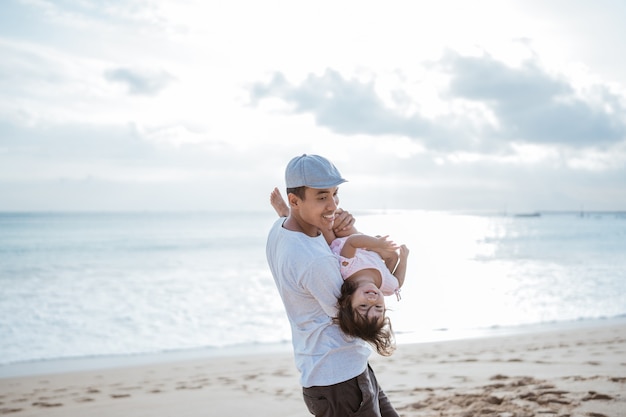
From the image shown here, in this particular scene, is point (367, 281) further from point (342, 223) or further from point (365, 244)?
point (342, 223)

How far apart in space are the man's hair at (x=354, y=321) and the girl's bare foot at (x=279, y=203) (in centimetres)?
84

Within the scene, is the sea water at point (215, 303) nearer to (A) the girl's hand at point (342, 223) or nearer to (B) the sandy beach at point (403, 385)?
(B) the sandy beach at point (403, 385)

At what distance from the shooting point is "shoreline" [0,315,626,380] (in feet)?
28.2

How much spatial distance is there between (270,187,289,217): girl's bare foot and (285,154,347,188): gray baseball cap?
681 mm

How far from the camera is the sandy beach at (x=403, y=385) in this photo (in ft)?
17.6

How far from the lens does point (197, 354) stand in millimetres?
9562

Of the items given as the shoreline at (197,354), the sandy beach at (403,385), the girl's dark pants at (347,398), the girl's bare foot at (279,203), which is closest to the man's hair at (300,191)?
the girl's bare foot at (279,203)

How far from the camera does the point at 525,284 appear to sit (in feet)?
60.6

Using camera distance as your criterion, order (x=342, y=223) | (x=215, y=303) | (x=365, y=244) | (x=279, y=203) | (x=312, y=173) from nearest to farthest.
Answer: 1. (x=312, y=173)
2. (x=365, y=244)
3. (x=342, y=223)
4. (x=279, y=203)
5. (x=215, y=303)

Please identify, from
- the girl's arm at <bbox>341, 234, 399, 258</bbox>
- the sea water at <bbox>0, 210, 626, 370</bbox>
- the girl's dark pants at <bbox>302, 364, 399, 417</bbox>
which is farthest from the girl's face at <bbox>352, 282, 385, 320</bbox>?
the sea water at <bbox>0, 210, 626, 370</bbox>

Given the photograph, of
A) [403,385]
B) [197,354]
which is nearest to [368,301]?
[403,385]

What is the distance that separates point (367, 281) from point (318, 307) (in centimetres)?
24

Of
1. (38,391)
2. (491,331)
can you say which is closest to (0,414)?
(38,391)

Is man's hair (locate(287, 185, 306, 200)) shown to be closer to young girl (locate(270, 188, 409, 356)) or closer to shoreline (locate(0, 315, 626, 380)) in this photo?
young girl (locate(270, 188, 409, 356))
